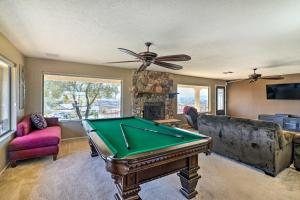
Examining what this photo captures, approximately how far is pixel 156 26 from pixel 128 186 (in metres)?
2.19

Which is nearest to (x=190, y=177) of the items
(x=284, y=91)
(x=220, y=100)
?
(x=284, y=91)

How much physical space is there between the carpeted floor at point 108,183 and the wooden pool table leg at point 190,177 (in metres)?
0.12

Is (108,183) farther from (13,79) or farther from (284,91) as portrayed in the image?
(284,91)

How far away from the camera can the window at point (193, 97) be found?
24.9 feet

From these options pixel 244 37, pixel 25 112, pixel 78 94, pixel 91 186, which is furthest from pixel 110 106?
pixel 244 37

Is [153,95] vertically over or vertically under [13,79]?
under

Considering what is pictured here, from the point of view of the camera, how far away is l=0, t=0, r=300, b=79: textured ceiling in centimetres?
190

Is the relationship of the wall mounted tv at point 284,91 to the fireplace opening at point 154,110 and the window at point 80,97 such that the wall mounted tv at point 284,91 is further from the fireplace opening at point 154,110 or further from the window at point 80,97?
the window at point 80,97

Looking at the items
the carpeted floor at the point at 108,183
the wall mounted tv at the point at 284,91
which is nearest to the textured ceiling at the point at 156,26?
the carpeted floor at the point at 108,183

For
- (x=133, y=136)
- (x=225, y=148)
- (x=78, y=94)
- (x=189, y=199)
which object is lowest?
(x=189, y=199)

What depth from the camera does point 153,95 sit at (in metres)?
6.53

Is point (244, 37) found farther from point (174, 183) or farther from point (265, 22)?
point (174, 183)

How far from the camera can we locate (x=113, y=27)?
2504mm

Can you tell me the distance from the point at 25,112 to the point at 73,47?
7.95ft
